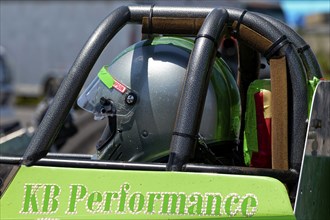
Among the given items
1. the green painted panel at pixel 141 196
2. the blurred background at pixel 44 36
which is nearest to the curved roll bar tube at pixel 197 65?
the green painted panel at pixel 141 196

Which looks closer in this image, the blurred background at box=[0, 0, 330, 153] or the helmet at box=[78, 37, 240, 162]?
the helmet at box=[78, 37, 240, 162]

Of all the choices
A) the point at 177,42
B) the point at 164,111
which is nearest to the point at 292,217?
the point at 164,111

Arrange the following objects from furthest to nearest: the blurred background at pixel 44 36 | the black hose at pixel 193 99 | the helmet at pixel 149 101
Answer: the blurred background at pixel 44 36 → the helmet at pixel 149 101 → the black hose at pixel 193 99

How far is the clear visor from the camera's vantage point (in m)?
3.14

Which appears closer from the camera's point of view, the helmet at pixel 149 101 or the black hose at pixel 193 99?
the black hose at pixel 193 99

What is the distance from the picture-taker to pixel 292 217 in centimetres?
257

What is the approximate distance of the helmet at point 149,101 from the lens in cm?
312

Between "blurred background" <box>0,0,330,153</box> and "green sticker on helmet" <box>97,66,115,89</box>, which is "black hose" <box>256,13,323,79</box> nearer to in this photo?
"green sticker on helmet" <box>97,66,115,89</box>

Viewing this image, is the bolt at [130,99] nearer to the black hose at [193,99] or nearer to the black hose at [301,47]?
the black hose at [193,99]

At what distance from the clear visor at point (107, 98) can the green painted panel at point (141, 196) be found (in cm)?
45

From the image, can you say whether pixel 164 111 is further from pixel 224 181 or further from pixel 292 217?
pixel 292 217

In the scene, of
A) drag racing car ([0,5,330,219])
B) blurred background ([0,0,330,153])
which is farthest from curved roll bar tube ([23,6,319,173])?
blurred background ([0,0,330,153])

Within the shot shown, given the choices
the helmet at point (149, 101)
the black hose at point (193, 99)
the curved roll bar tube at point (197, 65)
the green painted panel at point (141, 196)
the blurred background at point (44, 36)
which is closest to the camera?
the green painted panel at point (141, 196)

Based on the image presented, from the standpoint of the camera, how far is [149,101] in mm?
3121
